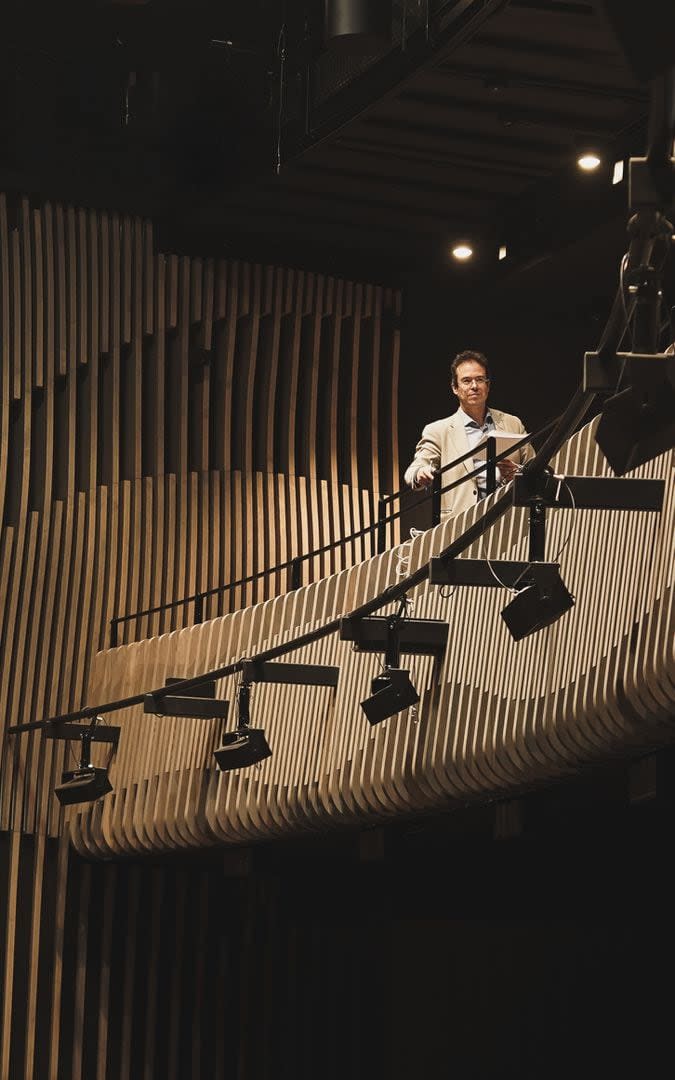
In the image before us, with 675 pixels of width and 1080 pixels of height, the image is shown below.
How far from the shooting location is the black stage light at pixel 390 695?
21.6 feet

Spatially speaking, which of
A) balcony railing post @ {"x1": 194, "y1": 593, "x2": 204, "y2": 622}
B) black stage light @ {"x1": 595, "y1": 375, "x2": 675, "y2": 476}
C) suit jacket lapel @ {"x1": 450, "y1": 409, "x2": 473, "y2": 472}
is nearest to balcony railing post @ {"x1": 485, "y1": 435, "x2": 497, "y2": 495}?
suit jacket lapel @ {"x1": 450, "y1": 409, "x2": 473, "y2": 472}

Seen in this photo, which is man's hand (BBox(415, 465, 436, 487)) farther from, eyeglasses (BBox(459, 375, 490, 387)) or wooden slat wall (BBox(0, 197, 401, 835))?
wooden slat wall (BBox(0, 197, 401, 835))

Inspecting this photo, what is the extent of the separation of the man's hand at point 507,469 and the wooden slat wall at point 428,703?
0.33 meters

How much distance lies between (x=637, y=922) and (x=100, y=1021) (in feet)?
12.8

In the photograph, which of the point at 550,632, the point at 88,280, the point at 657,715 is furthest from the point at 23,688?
the point at 657,715

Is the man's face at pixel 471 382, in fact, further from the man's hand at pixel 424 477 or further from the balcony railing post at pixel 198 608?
the balcony railing post at pixel 198 608

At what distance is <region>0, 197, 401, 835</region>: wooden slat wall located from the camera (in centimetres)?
1155

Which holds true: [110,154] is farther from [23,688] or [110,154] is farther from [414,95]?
[23,688]

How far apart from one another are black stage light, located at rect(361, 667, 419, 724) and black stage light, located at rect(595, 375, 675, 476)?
321cm

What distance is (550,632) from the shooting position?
646cm

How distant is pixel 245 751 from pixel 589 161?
5284 millimetres

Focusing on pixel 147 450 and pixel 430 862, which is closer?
pixel 430 862

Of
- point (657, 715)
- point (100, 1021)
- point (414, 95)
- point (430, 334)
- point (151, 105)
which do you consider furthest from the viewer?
point (430, 334)

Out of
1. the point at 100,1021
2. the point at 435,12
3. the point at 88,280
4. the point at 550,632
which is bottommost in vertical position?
the point at 100,1021
